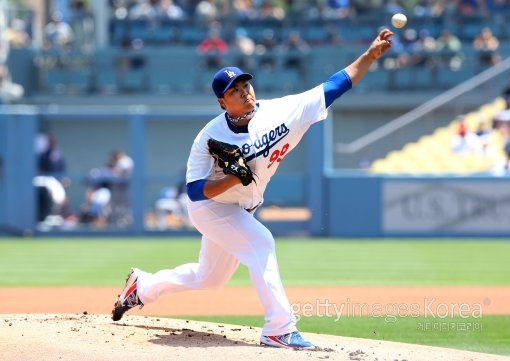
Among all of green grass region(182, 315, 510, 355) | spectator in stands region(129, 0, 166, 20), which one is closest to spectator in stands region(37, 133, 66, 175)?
spectator in stands region(129, 0, 166, 20)

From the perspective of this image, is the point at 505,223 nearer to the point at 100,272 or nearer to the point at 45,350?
the point at 100,272

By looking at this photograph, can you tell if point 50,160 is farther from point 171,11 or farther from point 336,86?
point 336,86

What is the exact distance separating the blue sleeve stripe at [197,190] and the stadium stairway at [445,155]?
1199cm

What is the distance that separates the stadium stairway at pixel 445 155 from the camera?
18578 mm

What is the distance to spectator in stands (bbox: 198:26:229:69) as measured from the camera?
829 inches

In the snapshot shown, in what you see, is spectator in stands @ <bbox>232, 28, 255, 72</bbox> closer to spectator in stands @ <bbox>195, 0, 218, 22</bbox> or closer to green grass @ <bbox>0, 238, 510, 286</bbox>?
spectator in stands @ <bbox>195, 0, 218, 22</bbox>

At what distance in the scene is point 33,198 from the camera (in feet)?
57.7

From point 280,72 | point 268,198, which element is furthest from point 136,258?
point 280,72

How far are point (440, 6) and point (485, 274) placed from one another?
12.1 m

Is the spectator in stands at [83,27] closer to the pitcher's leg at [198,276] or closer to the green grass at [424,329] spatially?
the green grass at [424,329]

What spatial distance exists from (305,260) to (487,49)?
9203 mm

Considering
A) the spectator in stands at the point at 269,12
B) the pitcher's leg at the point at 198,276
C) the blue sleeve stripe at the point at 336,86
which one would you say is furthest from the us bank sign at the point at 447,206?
the blue sleeve stripe at the point at 336,86

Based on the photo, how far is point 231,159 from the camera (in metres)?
6.07

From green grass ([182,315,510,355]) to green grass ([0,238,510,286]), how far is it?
8.00 feet
